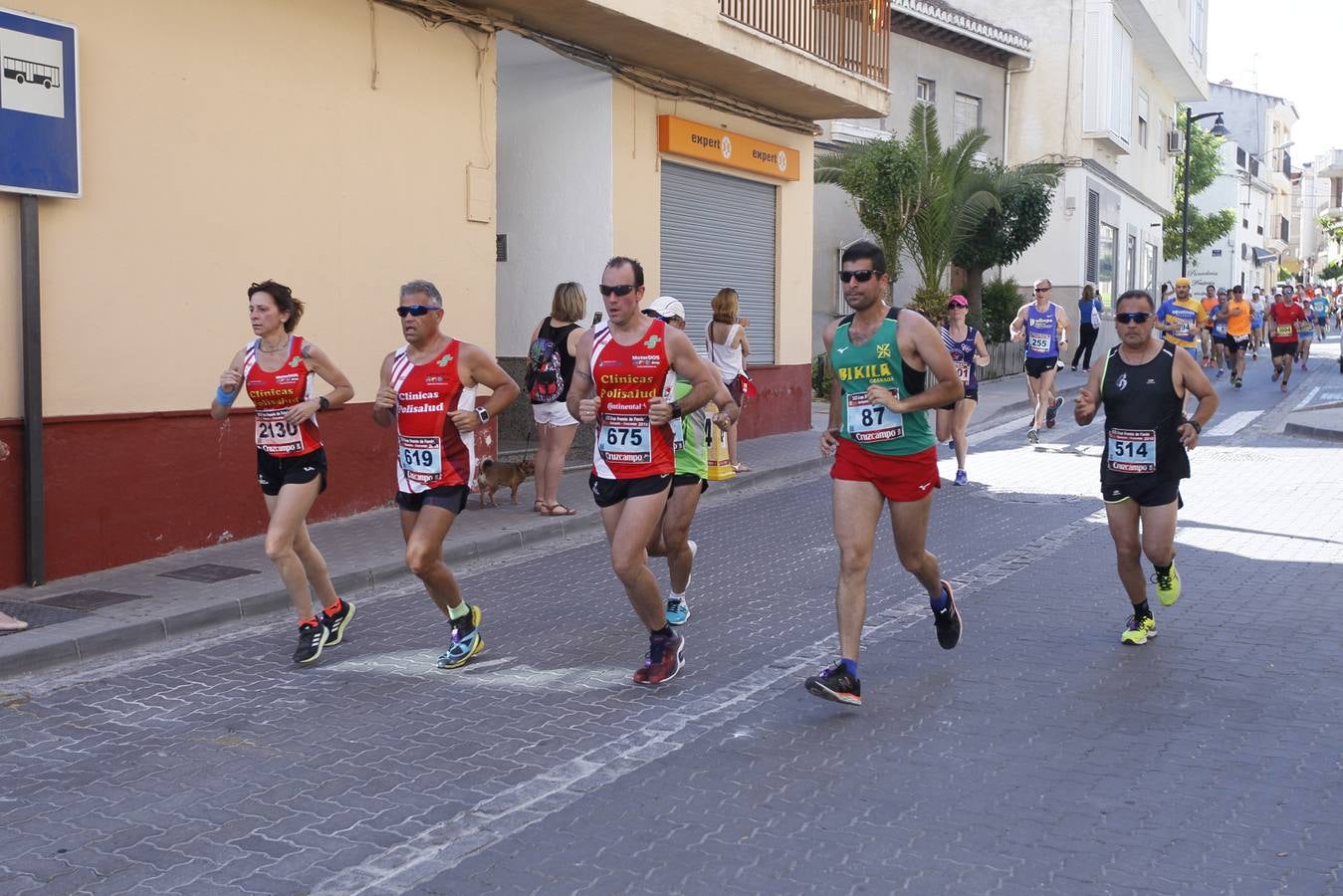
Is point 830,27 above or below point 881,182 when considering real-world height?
above

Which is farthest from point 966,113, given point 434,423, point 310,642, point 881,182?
point 310,642

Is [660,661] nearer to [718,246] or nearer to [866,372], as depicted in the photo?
[866,372]

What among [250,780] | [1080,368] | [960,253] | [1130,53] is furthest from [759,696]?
[1130,53]

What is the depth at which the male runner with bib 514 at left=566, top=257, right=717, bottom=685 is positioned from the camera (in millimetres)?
6227

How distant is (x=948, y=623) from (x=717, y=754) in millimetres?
1845

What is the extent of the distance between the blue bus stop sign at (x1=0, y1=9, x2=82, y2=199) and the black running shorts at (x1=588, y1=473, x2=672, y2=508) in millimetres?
4326

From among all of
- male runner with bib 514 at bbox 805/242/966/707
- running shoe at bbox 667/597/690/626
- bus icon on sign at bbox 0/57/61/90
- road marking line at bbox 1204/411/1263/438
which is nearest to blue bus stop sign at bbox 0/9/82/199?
bus icon on sign at bbox 0/57/61/90

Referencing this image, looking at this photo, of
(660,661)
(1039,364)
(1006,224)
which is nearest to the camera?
(660,661)

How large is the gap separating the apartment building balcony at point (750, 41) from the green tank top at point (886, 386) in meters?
6.90

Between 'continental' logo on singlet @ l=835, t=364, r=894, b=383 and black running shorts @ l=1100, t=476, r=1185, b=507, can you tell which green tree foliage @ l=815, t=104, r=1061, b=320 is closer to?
black running shorts @ l=1100, t=476, r=1185, b=507

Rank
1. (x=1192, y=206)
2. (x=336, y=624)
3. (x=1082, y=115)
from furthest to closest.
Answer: (x=1192, y=206), (x=1082, y=115), (x=336, y=624)

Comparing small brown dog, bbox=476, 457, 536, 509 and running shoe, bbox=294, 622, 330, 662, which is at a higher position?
small brown dog, bbox=476, 457, 536, 509

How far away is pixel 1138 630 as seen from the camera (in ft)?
23.3

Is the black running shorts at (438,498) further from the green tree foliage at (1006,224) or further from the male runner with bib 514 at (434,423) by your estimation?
the green tree foliage at (1006,224)
